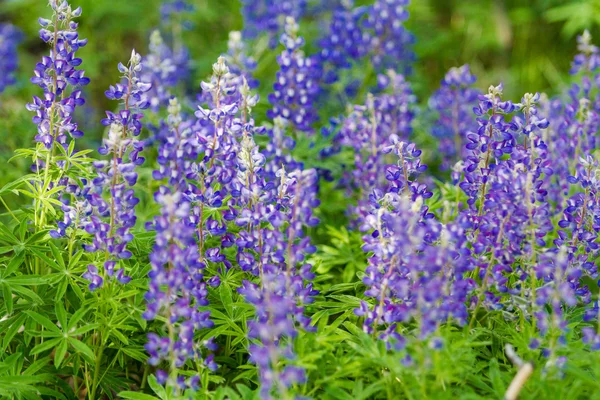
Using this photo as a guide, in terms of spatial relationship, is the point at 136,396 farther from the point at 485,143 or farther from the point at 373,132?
the point at 373,132

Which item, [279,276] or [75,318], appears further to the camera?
[75,318]

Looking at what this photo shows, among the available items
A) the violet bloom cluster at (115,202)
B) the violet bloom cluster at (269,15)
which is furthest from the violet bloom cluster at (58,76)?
the violet bloom cluster at (269,15)

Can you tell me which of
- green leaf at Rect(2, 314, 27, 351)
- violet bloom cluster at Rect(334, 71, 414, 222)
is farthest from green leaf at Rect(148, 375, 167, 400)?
violet bloom cluster at Rect(334, 71, 414, 222)

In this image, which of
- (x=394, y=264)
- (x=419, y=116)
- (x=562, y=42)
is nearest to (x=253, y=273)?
(x=394, y=264)

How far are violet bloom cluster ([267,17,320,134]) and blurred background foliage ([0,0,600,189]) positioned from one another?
203cm

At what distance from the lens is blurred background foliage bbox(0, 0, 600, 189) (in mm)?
7039

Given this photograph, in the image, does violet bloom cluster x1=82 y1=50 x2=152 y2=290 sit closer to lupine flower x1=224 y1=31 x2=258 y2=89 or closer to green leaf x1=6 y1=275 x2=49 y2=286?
green leaf x1=6 y1=275 x2=49 y2=286

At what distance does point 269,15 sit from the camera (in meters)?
6.21

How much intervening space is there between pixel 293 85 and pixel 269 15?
2049mm

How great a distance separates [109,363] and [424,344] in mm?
1515

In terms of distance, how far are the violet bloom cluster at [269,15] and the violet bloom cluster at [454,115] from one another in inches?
55.5

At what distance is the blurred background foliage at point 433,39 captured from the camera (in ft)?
23.1

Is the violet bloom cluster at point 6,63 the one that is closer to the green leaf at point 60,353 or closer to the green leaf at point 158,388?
the green leaf at point 60,353

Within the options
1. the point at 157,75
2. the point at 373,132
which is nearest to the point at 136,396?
the point at 373,132
